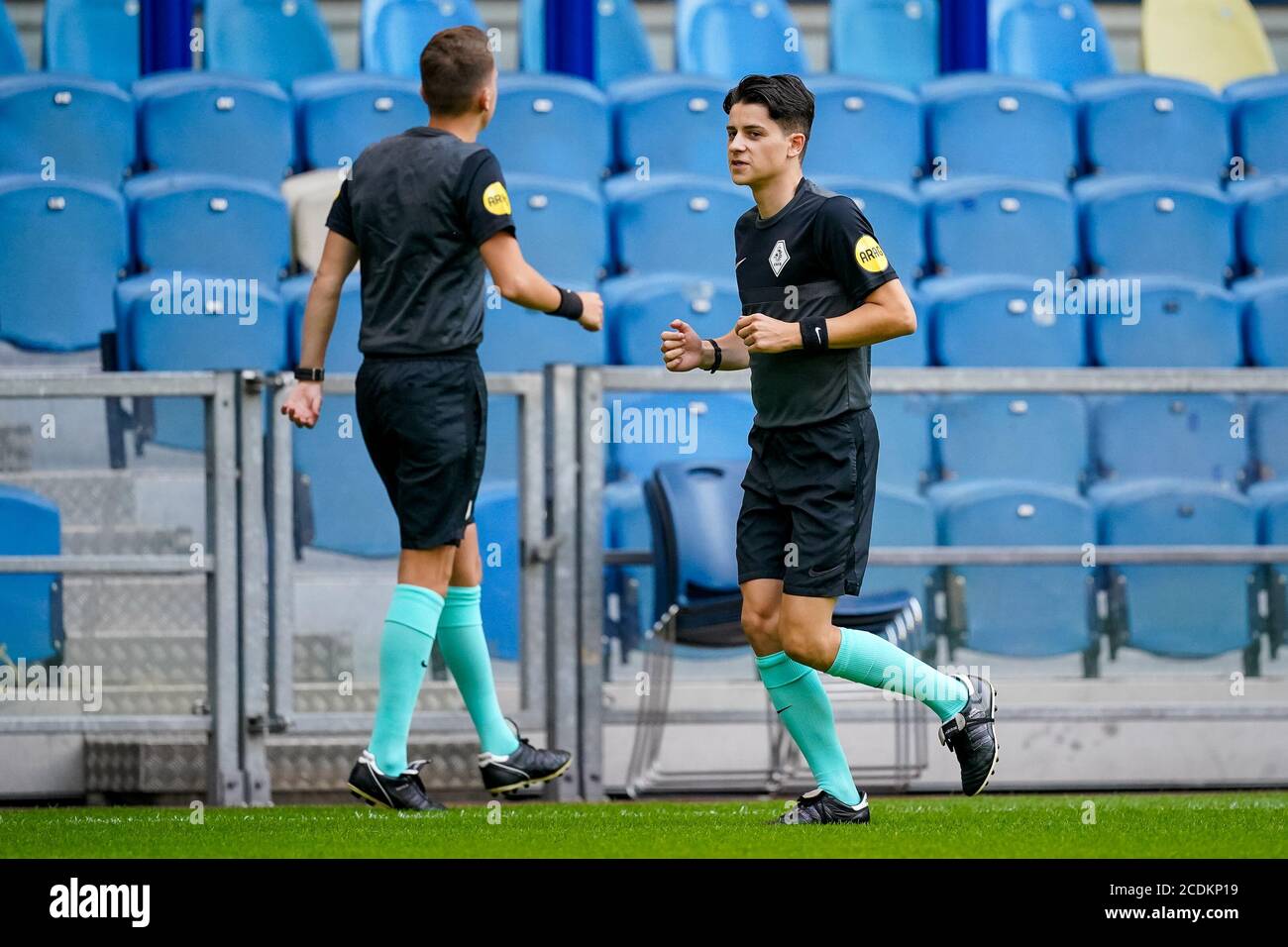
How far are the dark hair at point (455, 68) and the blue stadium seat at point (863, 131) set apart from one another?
331cm

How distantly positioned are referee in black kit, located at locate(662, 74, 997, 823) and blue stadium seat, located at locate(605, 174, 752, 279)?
9.50 feet

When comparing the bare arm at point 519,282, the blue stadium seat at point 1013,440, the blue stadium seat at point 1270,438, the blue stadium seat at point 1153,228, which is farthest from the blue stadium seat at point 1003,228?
the bare arm at point 519,282

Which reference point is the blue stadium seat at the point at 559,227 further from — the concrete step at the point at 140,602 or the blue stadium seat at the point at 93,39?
the blue stadium seat at the point at 93,39

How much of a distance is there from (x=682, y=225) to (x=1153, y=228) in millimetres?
1880

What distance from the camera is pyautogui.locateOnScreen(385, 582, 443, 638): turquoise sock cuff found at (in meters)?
4.20

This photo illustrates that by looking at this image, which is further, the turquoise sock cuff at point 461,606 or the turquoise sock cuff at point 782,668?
the turquoise sock cuff at point 461,606

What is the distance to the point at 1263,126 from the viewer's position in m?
7.77

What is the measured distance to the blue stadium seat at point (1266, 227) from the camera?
24.3 feet

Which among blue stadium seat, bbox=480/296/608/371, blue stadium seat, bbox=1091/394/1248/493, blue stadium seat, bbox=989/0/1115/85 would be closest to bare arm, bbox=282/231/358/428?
blue stadium seat, bbox=480/296/608/371

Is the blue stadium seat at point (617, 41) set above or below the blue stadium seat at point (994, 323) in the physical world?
above

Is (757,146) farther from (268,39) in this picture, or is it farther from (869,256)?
(268,39)

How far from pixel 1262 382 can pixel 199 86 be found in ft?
13.5

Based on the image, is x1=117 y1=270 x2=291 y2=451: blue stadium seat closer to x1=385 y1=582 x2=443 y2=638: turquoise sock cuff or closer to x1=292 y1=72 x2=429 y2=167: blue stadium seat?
x1=292 y1=72 x2=429 y2=167: blue stadium seat
